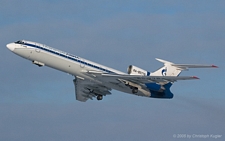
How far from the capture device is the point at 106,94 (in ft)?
189

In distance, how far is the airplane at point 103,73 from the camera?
49406 millimetres

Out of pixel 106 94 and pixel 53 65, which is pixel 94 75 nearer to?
pixel 53 65

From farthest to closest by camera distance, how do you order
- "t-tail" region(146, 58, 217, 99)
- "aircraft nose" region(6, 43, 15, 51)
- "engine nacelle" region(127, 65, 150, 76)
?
"t-tail" region(146, 58, 217, 99) → "engine nacelle" region(127, 65, 150, 76) → "aircraft nose" region(6, 43, 15, 51)

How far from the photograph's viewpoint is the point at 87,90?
57.9 meters

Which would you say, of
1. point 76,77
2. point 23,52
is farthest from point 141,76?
point 23,52

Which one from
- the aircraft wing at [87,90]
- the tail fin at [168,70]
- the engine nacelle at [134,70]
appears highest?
the tail fin at [168,70]

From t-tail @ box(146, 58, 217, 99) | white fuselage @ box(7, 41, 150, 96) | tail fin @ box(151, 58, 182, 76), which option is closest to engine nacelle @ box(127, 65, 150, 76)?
t-tail @ box(146, 58, 217, 99)

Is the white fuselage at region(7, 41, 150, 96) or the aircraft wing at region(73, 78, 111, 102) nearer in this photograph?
the white fuselage at region(7, 41, 150, 96)

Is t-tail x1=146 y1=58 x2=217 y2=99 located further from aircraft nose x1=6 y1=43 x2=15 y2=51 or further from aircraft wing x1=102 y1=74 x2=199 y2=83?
aircraft nose x1=6 y1=43 x2=15 y2=51

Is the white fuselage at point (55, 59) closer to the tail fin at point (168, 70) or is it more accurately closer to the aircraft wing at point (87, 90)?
the aircraft wing at point (87, 90)

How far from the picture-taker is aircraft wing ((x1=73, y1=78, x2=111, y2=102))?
2190 inches

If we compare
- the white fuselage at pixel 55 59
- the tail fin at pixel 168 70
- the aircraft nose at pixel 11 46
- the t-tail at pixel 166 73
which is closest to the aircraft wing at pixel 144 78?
the white fuselage at pixel 55 59

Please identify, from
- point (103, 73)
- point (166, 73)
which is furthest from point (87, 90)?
point (166, 73)

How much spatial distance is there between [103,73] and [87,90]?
7412 millimetres
